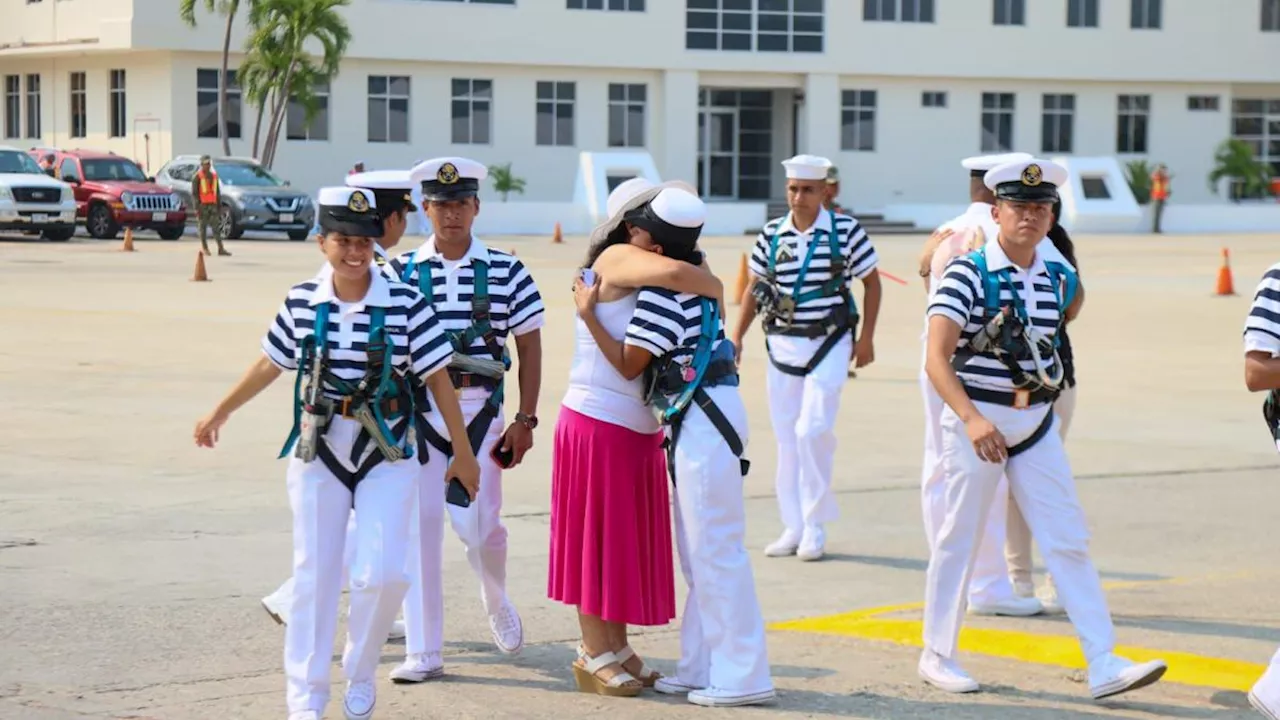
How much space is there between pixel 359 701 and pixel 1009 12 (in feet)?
179

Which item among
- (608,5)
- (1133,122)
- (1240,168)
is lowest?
(1240,168)

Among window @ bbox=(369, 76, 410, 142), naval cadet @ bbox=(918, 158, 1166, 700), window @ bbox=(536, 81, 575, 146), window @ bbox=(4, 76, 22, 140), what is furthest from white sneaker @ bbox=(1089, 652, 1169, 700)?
window @ bbox=(4, 76, 22, 140)

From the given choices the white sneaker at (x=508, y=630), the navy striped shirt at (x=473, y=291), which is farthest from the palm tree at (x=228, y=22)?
the white sneaker at (x=508, y=630)

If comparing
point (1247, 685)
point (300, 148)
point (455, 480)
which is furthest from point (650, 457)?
point (300, 148)

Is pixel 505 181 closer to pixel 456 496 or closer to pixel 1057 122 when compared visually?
pixel 1057 122

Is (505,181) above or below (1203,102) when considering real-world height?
below

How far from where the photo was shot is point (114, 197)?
3897 centimetres

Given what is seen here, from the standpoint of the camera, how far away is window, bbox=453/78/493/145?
173 feet

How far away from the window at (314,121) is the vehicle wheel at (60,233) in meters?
12.0

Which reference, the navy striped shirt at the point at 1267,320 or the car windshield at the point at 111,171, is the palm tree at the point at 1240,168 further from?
the navy striped shirt at the point at 1267,320

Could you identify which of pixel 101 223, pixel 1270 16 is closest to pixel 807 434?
pixel 101 223

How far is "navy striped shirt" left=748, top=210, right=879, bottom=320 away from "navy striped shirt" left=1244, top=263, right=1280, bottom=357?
3561mm

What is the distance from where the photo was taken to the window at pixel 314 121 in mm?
50562

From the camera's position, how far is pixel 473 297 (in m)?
7.50
